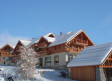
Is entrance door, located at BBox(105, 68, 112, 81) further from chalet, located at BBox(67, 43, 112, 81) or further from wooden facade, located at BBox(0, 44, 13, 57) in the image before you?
wooden facade, located at BBox(0, 44, 13, 57)

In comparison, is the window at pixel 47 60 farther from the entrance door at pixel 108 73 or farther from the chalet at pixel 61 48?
the entrance door at pixel 108 73

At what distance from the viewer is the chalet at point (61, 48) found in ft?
132

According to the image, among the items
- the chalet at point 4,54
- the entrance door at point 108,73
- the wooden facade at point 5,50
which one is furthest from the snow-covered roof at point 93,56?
the wooden facade at point 5,50

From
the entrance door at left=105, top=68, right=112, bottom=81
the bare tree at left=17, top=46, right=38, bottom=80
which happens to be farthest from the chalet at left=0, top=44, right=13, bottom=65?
the entrance door at left=105, top=68, right=112, bottom=81

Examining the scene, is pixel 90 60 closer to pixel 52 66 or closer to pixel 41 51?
pixel 52 66

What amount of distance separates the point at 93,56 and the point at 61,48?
12.5 m

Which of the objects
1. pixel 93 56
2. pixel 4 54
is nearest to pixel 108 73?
pixel 93 56

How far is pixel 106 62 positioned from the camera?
1168 inches

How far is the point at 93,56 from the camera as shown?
29812 mm

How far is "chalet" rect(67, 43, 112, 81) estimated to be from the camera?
2750cm

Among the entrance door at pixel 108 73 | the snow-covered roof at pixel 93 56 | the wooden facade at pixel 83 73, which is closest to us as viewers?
the snow-covered roof at pixel 93 56

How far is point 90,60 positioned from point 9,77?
43.1 ft

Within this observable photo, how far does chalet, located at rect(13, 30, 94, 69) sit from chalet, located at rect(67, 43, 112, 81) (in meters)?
7.78

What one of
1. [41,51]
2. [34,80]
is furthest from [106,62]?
[41,51]
